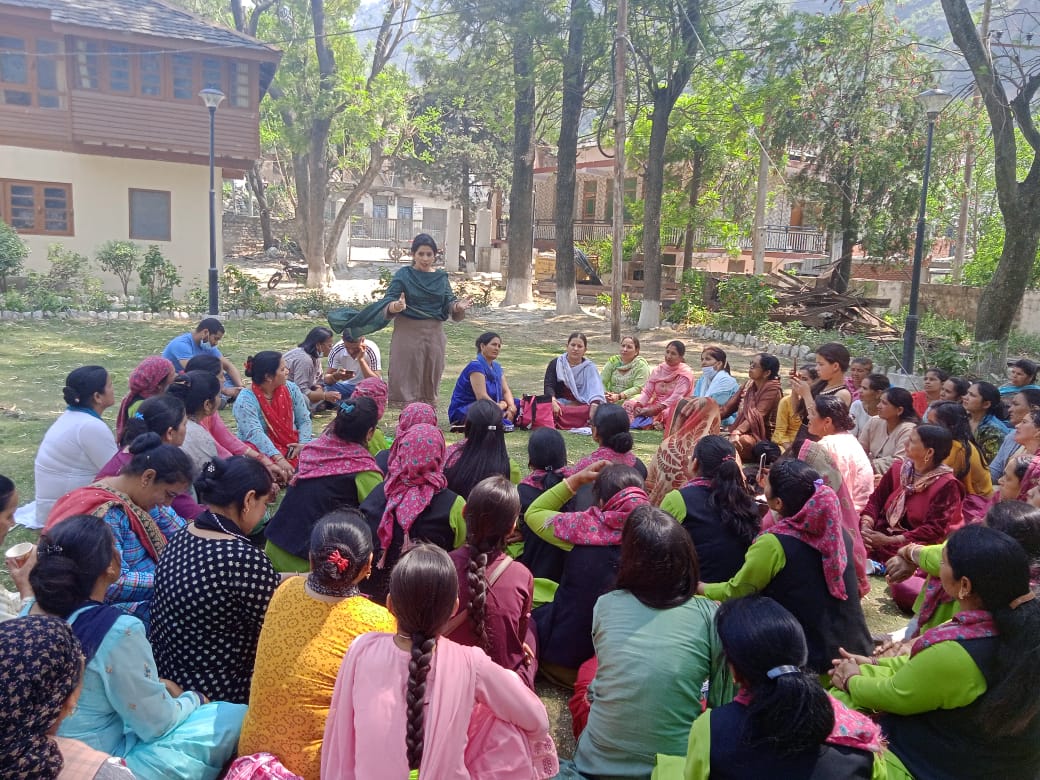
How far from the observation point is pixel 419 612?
2.16m

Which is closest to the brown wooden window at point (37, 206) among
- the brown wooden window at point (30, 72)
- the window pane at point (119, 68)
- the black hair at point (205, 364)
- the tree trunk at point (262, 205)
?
the brown wooden window at point (30, 72)

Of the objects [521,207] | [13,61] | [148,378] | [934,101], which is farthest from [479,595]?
[13,61]

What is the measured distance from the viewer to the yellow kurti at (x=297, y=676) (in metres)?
2.44

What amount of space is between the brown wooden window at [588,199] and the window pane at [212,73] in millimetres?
14794

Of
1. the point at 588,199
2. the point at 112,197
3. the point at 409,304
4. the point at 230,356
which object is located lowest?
the point at 230,356

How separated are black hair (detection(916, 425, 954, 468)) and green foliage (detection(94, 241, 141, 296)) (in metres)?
16.3

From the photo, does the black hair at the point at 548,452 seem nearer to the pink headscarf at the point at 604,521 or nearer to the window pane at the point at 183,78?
the pink headscarf at the point at 604,521

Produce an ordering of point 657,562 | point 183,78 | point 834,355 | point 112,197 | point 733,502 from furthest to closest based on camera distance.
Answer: point 112,197
point 183,78
point 834,355
point 733,502
point 657,562

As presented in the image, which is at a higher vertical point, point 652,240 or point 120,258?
point 652,240

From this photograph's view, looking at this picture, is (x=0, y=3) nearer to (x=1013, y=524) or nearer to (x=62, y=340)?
(x=62, y=340)

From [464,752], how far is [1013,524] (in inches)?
81.9

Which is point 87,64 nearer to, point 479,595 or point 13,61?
point 13,61

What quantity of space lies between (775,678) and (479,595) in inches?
44.2

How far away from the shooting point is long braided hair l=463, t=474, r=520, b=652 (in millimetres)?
2834
